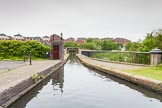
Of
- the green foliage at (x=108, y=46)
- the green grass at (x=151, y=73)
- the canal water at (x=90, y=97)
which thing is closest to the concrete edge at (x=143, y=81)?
the canal water at (x=90, y=97)

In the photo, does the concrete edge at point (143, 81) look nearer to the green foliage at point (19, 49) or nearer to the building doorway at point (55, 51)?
the building doorway at point (55, 51)

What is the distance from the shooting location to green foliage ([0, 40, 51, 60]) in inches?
1412

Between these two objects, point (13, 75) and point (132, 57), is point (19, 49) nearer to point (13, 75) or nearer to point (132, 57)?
point (132, 57)

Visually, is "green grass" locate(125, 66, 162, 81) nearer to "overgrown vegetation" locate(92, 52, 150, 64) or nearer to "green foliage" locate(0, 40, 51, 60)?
"overgrown vegetation" locate(92, 52, 150, 64)

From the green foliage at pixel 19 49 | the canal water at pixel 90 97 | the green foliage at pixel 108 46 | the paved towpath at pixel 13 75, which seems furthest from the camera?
the green foliage at pixel 108 46

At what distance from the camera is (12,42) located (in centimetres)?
3644

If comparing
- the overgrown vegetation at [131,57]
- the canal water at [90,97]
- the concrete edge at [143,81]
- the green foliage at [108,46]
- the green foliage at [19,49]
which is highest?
the green foliage at [108,46]

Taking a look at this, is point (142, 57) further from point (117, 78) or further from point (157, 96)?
point (157, 96)

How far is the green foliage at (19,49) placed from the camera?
Result: 35.9 metres

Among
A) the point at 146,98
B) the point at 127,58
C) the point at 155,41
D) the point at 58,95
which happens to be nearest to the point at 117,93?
the point at 146,98

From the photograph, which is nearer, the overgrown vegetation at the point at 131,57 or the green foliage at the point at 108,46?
the overgrown vegetation at the point at 131,57

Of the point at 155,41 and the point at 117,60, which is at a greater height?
the point at 155,41

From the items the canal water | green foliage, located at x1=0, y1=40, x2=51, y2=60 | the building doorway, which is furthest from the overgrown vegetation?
the canal water

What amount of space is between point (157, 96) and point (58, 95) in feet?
13.0
